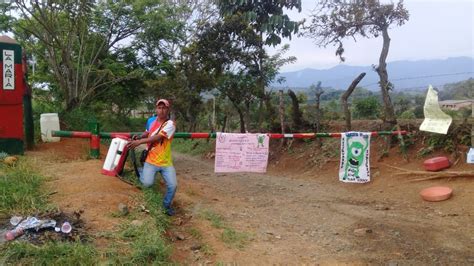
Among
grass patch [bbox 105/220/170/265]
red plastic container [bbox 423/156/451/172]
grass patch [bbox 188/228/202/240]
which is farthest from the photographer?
red plastic container [bbox 423/156/451/172]

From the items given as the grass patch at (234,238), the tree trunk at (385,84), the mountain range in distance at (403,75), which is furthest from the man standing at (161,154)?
the mountain range in distance at (403,75)

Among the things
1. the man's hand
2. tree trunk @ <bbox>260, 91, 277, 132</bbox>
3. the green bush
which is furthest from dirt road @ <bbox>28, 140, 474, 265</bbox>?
tree trunk @ <bbox>260, 91, 277, 132</bbox>

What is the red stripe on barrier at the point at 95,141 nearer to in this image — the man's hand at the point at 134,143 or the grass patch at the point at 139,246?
the man's hand at the point at 134,143

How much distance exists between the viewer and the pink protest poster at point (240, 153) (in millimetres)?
7184

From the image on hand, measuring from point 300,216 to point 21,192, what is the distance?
3.60 m

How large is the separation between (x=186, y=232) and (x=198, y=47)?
9642 millimetres

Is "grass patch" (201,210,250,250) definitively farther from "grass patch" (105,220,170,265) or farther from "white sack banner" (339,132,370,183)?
"white sack banner" (339,132,370,183)

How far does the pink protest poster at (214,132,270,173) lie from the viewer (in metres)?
7.18

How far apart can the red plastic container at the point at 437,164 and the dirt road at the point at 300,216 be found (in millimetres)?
184

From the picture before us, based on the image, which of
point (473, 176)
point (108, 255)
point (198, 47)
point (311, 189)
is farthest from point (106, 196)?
point (198, 47)

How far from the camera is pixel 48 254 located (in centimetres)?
332

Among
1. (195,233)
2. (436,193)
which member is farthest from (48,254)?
(436,193)

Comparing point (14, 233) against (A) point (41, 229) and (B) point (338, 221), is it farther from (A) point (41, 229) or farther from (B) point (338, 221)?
(B) point (338, 221)

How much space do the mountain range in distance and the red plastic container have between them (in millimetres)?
2873
